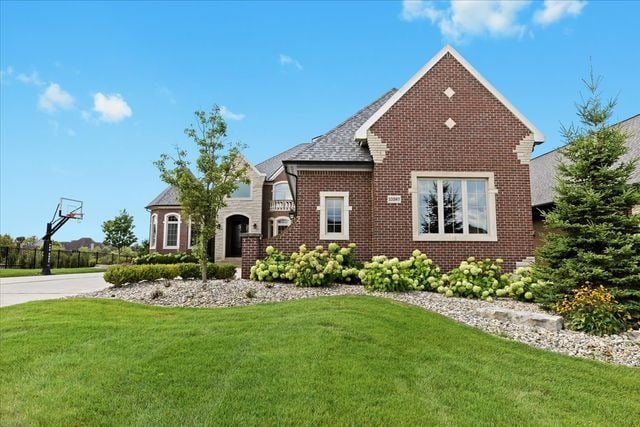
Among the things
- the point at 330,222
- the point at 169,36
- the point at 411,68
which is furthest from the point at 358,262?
the point at 169,36

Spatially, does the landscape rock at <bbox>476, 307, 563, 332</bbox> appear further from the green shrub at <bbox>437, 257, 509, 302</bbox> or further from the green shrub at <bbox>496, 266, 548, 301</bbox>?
the green shrub at <bbox>496, 266, 548, 301</bbox>

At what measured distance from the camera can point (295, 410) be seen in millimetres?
3453

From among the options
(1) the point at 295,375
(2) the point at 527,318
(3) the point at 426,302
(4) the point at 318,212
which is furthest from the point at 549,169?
(1) the point at 295,375

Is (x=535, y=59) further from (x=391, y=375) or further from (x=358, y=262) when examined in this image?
(x=391, y=375)

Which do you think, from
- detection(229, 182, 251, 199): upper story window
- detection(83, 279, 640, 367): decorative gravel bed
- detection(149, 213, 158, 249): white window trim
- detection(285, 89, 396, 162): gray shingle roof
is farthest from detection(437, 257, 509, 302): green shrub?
detection(149, 213, 158, 249): white window trim

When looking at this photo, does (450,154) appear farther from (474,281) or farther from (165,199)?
(165,199)

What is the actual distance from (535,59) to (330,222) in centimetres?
759

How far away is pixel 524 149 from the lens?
11.9 meters

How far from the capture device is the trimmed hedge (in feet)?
35.9

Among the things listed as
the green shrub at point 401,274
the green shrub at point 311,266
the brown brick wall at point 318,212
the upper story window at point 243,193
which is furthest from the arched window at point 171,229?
the green shrub at point 401,274

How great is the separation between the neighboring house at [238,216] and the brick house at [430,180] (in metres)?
15.9

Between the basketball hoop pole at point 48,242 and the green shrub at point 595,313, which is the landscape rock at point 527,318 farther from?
the basketball hoop pole at point 48,242

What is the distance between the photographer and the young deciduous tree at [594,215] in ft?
26.6

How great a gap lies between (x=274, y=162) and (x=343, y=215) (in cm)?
2170
